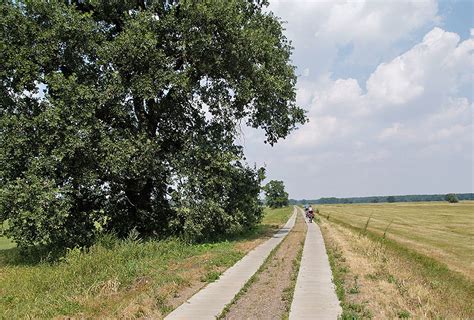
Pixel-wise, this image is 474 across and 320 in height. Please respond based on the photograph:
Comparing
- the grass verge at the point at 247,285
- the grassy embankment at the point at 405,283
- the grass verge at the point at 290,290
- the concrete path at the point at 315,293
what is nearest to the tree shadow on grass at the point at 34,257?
the grass verge at the point at 247,285

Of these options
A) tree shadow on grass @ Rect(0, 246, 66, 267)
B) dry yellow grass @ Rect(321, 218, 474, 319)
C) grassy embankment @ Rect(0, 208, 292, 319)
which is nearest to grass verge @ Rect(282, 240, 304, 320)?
dry yellow grass @ Rect(321, 218, 474, 319)

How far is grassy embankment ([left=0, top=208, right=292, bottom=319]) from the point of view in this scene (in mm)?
7863

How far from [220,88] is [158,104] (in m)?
3.19

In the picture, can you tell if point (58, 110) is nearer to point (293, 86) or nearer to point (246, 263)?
point (246, 263)

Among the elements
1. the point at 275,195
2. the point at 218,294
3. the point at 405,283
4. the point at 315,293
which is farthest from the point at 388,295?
the point at 275,195

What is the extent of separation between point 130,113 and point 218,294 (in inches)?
493

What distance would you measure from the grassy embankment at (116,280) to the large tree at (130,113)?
7.21 feet

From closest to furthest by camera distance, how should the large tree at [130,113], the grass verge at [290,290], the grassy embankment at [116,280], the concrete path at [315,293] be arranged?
the concrete path at [315,293] → the grass verge at [290,290] → the grassy embankment at [116,280] → the large tree at [130,113]

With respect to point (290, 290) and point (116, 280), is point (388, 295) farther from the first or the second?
point (116, 280)

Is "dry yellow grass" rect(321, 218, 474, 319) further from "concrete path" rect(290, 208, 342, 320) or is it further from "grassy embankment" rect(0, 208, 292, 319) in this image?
"grassy embankment" rect(0, 208, 292, 319)

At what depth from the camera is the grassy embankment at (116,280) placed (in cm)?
786

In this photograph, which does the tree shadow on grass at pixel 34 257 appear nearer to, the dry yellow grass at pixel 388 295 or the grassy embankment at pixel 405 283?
the grassy embankment at pixel 405 283

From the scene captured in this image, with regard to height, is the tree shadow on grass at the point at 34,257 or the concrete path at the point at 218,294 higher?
the tree shadow on grass at the point at 34,257

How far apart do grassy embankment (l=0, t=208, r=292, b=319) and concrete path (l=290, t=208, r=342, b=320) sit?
2.31m
